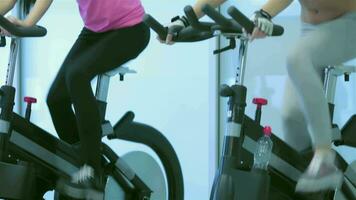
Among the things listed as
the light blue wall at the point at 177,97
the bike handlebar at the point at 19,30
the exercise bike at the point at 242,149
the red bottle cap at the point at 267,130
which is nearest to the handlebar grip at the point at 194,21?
the exercise bike at the point at 242,149

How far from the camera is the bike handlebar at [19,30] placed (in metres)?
2.25

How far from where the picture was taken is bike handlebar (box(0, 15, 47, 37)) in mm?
2246

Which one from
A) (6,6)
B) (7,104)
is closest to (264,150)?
(7,104)

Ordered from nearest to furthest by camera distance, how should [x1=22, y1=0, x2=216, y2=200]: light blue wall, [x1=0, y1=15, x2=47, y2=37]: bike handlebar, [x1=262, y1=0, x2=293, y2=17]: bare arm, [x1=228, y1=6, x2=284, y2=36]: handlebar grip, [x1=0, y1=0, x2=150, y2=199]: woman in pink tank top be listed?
[x1=228, y1=6, x2=284, y2=36]: handlebar grip → [x1=262, y1=0, x2=293, y2=17]: bare arm → [x1=0, y1=15, x2=47, y2=37]: bike handlebar → [x1=0, y1=0, x2=150, y2=199]: woman in pink tank top → [x1=22, y1=0, x2=216, y2=200]: light blue wall

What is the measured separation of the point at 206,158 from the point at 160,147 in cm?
67

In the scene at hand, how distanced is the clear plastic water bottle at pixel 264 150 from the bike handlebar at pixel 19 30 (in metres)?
0.94

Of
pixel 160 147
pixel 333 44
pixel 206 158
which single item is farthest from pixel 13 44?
pixel 206 158

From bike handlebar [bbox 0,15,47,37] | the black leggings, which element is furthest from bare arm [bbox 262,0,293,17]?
bike handlebar [bbox 0,15,47,37]

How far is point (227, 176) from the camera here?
1.99m

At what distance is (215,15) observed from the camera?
1.94m

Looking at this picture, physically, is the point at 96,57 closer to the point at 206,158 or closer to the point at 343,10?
the point at 343,10

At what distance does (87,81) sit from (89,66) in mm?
63

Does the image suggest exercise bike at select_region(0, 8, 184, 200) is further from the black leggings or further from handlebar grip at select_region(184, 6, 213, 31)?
handlebar grip at select_region(184, 6, 213, 31)

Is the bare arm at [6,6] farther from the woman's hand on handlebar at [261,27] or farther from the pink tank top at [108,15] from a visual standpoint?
the woman's hand on handlebar at [261,27]
